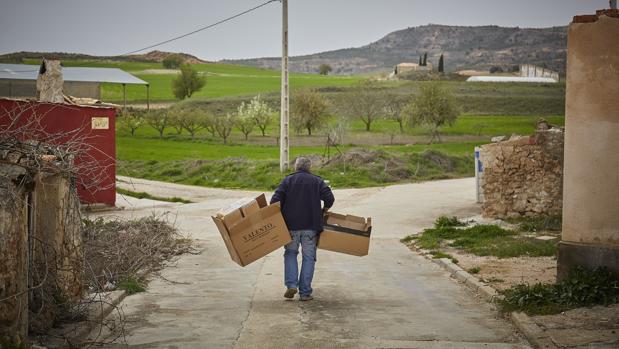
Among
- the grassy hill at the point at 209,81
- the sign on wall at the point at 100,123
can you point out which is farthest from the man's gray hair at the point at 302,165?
the grassy hill at the point at 209,81

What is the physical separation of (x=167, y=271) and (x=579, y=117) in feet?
23.2

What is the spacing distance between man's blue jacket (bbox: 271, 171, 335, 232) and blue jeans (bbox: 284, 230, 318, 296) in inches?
4.5

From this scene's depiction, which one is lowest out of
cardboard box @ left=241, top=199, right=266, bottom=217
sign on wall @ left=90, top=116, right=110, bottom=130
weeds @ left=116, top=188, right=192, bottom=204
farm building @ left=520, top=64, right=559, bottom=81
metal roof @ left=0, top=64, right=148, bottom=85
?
weeds @ left=116, top=188, right=192, bottom=204

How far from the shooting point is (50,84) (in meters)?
26.6

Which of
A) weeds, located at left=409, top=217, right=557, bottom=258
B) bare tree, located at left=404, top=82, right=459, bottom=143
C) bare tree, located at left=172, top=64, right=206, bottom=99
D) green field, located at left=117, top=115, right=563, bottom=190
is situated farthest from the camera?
bare tree, located at left=172, top=64, right=206, bottom=99

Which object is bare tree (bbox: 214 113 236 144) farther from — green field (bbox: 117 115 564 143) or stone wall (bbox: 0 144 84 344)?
stone wall (bbox: 0 144 84 344)

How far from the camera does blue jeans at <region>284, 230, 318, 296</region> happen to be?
11.9 metres

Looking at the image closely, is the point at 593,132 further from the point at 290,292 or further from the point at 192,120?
the point at 192,120

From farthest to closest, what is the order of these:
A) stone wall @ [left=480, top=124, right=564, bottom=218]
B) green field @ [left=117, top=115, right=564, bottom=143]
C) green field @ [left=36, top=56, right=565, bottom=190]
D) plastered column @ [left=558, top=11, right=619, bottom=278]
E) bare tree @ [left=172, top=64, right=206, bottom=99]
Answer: bare tree @ [left=172, top=64, right=206, bottom=99], green field @ [left=117, top=115, right=564, bottom=143], green field @ [left=36, top=56, right=565, bottom=190], stone wall @ [left=480, top=124, right=564, bottom=218], plastered column @ [left=558, top=11, right=619, bottom=278]

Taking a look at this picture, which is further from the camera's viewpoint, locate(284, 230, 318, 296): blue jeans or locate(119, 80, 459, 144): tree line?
locate(119, 80, 459, 144): tree line

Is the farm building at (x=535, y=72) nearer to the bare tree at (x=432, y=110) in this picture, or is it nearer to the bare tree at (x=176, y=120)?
the bare tree at (x=432, y=110)

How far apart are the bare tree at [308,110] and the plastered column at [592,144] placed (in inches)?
2335

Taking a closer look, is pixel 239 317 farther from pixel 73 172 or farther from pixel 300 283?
pixel 73 172

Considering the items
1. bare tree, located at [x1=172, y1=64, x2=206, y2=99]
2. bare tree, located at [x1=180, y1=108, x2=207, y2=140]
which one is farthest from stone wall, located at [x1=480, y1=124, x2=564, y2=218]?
bare tree, located at [x1=172, y1=64, x2=206, y2=99]
